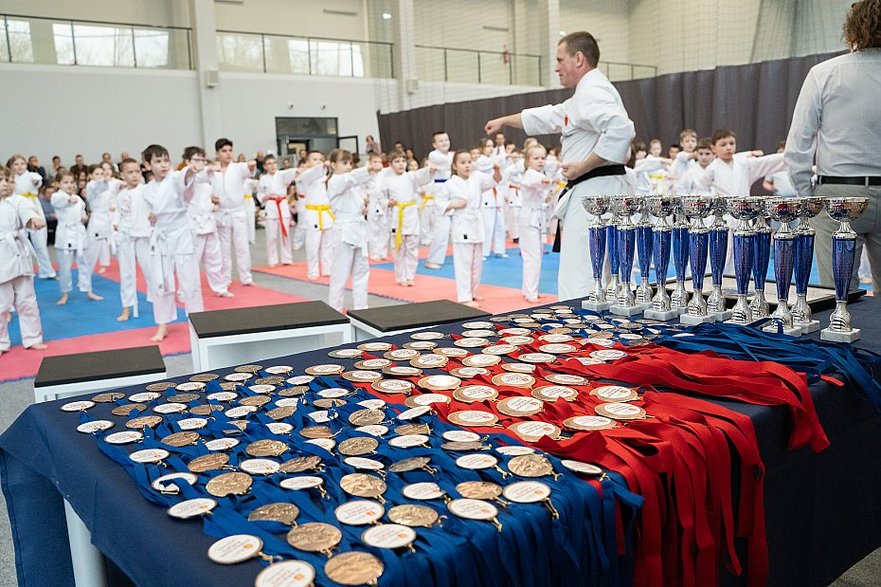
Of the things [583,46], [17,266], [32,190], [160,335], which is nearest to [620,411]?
[583,46]

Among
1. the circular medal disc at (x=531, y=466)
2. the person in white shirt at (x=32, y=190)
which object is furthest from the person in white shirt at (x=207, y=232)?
the circular medal disc at (x=531, y=466)

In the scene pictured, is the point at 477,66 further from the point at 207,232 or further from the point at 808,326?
the point at 808,326

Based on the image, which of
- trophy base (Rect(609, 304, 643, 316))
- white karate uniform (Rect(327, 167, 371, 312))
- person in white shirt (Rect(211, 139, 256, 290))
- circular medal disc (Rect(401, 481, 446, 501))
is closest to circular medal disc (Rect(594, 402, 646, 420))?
circular medal disc (Rect(401, 481, 446, 501))

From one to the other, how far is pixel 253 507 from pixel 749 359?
118cm

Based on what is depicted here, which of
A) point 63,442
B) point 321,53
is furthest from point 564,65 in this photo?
point 321,53

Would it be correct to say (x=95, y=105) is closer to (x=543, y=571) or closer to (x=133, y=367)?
(x=133, y=367)

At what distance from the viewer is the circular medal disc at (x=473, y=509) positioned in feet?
3.47

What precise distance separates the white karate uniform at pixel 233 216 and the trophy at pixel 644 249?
6896mm

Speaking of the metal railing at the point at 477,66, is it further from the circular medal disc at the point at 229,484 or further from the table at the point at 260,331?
the circular medal disc at the point at 229,484

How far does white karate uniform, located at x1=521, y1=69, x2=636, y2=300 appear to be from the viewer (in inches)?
137

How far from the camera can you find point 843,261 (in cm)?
195

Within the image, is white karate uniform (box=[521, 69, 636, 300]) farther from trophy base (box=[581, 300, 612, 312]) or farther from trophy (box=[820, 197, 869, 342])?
trophy (box=[820, 197, 869, 342])

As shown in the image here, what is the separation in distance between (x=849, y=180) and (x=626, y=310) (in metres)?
1.39

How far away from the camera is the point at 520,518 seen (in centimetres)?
106
